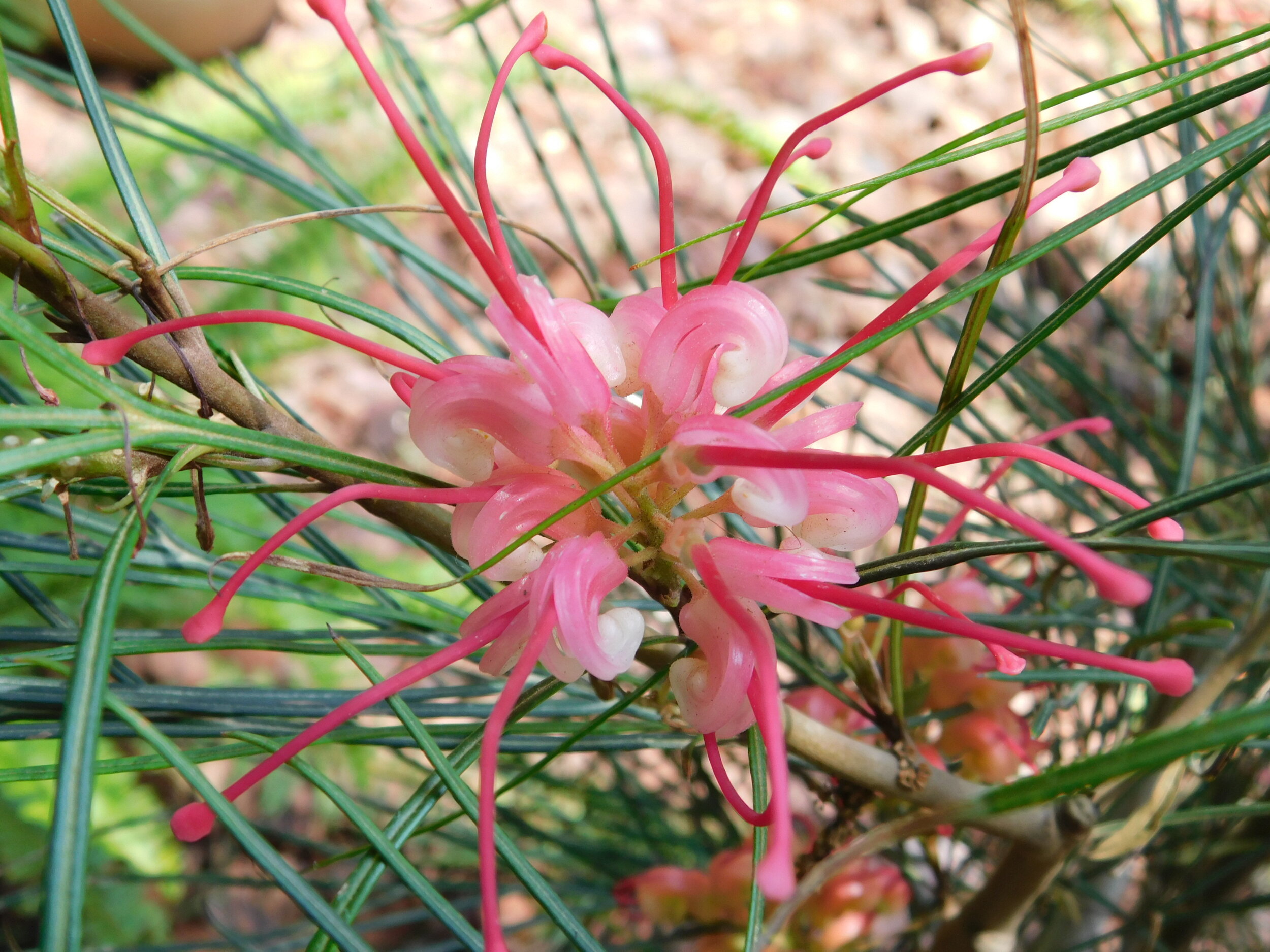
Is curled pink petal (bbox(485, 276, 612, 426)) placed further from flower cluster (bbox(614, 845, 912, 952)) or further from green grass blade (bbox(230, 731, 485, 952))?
flower cluster (bbox(614, 845, 912, 952))

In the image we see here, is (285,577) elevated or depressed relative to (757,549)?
elevated

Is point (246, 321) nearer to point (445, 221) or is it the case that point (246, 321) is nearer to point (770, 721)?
point (770, 721)

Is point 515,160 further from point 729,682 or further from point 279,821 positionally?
point 729,682

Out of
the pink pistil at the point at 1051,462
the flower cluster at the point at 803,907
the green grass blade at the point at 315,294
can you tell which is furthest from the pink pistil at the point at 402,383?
the flower cluster at the point at 803,907

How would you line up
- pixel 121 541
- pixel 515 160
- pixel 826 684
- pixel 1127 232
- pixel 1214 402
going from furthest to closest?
pixel 515 160, pixel 1127 232, pixel 1214 402, pixel 826 684, pixel 121 541

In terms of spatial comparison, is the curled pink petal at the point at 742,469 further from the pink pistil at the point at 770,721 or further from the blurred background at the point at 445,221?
the blurred background at the point at 445,221

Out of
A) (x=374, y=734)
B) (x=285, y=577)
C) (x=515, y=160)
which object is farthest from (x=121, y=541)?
(x=515, y=160)

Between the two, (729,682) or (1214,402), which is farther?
(1214,402)

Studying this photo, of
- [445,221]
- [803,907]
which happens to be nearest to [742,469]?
[803,907]
